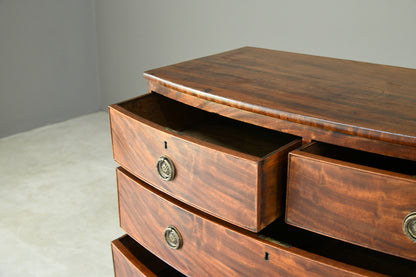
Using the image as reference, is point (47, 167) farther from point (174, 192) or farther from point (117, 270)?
point (174, 192)

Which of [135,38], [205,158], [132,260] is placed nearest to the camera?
[205,158]

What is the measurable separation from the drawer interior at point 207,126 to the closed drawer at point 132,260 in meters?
0.26

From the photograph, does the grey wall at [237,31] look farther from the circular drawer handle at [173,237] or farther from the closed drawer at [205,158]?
the circular drawer handle at [173,237]

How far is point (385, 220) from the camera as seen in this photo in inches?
22.8

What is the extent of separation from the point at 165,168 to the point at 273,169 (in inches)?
7.4

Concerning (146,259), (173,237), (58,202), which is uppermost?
(173,237)

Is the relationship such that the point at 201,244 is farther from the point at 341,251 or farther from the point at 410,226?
the point at 410,226

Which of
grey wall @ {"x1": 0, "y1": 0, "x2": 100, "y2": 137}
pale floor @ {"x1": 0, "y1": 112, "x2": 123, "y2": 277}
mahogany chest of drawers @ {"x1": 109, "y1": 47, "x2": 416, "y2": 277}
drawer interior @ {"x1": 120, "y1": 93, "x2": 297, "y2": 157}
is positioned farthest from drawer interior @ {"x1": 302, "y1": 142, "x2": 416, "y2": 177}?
grey wall @ {"x1": 0, "y1": 0, "x2": 100, "y2": 137}

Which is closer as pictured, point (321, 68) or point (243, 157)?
point (243, 157)

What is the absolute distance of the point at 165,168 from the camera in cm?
75

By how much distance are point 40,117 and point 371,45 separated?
173 cm

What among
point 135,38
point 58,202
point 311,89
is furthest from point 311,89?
point 135,38

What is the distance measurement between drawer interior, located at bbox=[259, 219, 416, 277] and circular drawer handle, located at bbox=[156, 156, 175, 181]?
0.16 metres

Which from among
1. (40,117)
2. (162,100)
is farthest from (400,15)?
(40,117)
